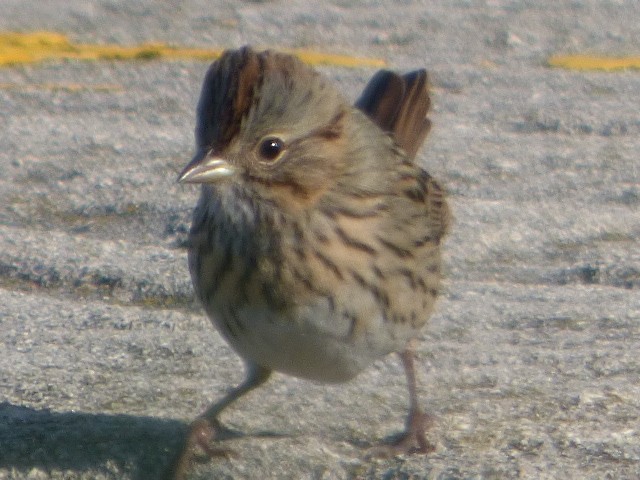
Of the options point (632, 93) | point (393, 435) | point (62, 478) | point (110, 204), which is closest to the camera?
point (62, 478)

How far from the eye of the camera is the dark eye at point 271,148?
411 centimetres

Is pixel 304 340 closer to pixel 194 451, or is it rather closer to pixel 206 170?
pixel 194 451

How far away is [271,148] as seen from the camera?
4133mm

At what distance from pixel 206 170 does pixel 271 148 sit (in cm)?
25

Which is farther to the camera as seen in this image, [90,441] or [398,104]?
[398,104]

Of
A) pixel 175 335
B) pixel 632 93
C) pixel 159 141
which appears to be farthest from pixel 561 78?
pixel 175 335

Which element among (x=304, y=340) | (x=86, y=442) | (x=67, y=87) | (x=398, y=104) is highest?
(x=398, y=104)

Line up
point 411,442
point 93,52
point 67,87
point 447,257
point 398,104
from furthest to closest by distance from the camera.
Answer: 1. point 93,52
2. point 67,87
3. point 447,257
4. point 398,104
5. point 411,442

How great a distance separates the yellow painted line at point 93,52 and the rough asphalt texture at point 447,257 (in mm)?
125

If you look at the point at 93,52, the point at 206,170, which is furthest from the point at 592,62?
the point at 206,170

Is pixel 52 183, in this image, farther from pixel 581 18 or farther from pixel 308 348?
pixel 581 18

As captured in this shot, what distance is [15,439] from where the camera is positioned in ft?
13.7

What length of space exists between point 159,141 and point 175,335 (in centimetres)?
205

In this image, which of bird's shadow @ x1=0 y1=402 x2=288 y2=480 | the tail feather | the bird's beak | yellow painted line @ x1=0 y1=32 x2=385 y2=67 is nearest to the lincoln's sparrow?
the bird's beak
